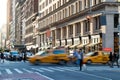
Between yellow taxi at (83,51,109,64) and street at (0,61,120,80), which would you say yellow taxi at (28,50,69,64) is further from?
street at (0,61,120,80)

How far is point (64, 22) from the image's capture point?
3201 inches

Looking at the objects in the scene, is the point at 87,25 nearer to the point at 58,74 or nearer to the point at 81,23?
the point at 81,23

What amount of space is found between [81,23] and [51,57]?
27108mm

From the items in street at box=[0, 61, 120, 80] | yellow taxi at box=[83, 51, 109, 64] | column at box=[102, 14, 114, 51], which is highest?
column at box=[102, 14, 114, 51]

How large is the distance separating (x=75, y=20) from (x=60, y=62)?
29.6 metres

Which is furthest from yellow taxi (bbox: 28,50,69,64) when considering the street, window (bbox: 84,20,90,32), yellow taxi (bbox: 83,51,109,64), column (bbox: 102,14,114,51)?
window (bbox: 84,20,90,32)

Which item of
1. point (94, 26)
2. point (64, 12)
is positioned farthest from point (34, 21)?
point (94, 26)

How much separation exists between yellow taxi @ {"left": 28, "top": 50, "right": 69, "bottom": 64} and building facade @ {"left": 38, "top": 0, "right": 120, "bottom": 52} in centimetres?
618

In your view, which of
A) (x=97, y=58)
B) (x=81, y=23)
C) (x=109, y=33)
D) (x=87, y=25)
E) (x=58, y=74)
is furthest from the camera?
(x=81, y=23)

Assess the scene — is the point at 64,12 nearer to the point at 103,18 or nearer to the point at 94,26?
the point at 94,26

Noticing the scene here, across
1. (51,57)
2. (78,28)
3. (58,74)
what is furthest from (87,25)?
(58,74)

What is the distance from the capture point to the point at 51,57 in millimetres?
43562

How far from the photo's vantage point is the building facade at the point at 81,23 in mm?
58475

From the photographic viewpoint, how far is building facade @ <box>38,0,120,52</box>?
192 feet
